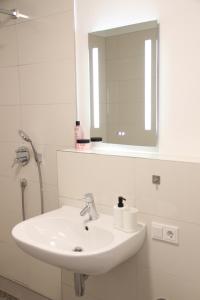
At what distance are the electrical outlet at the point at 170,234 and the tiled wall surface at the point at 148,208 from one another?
0.08 ft

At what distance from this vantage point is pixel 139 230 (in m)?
1.68

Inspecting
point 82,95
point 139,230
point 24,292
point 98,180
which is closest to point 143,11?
point 82,95

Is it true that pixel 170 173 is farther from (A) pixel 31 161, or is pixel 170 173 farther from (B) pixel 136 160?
(A) pixel 31 161

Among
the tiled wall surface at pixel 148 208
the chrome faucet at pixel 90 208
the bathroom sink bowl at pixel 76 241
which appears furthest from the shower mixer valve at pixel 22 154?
the chrome faucet at pixel 90 208

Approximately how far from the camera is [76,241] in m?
1.83

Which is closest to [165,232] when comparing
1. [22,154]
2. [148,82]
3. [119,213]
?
[119,213]

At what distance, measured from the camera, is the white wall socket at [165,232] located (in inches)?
64.3

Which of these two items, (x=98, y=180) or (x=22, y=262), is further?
(x=22, y=262)

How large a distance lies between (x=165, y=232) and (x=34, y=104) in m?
1.31

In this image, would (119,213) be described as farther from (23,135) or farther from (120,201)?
(23,135)

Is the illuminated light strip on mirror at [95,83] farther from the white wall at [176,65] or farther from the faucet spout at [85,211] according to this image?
the faucet spout at [85,211]

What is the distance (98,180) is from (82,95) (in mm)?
594

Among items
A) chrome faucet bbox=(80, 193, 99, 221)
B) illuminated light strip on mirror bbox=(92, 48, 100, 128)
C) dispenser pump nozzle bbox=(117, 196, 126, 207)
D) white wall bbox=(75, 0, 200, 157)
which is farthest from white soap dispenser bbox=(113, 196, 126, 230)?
illuminated light strip on mirror bbox=(92, 48, 100, 128)

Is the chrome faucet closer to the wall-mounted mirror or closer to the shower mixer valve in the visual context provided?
the wall-mounted mirror
